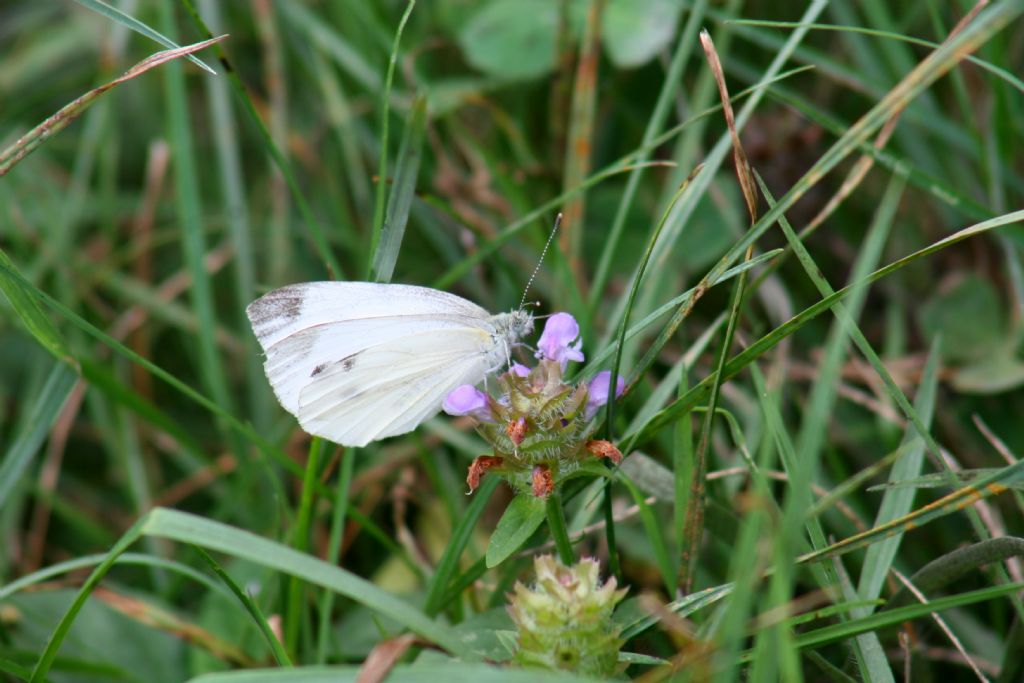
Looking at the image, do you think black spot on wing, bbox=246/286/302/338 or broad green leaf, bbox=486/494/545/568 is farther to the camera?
black spot on wing, bbox=246/286/302/338

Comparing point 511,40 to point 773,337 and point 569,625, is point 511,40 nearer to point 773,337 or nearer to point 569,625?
point 773,337

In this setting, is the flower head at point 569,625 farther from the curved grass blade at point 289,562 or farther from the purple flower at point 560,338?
the purple flower at point 560,338

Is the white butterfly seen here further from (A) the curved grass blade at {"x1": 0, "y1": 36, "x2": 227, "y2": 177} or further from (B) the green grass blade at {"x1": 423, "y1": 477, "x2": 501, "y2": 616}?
(A) the curved grass blade at {"x1": 0, "y1": 36, "x2": 227, "y2": 177}

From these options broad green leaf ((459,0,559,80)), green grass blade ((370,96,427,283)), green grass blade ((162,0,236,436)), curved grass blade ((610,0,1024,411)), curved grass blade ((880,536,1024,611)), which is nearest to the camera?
curved grass blade ((610,0,1024,411))

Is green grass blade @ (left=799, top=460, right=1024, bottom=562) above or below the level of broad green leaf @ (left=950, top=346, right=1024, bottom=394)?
above

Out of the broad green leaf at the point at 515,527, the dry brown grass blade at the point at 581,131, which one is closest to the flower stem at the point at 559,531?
the broad green leaf at the point at 515,527

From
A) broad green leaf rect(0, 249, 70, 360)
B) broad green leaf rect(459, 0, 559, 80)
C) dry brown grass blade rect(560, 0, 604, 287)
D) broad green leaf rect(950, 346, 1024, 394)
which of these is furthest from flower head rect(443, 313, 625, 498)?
broad green leaf rect(459, 0, 559, 80)

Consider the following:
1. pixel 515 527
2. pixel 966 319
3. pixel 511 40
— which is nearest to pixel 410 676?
pixel 515 527
